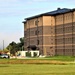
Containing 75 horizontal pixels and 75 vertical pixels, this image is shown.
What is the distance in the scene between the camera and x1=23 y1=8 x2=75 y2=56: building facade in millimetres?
134250

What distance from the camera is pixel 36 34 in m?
157

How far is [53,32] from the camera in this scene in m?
150

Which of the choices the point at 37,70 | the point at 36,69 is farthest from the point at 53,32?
the point at 37,70

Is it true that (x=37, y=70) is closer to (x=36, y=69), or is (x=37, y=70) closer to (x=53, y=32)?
(x=36, y=69)

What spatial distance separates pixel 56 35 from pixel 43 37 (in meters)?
5.89

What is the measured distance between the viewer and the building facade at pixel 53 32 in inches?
5285

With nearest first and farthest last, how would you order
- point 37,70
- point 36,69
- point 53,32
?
1. point 37,70
2. point 36,69
3. point 53,32

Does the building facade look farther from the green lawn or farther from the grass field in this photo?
the green lawn

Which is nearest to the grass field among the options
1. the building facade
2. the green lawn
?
the green lawn

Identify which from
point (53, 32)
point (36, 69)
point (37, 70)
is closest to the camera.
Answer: point (37, 70)

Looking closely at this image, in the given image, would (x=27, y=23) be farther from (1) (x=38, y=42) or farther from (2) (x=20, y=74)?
(2) (x=20, y=74)

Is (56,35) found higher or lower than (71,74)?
higher

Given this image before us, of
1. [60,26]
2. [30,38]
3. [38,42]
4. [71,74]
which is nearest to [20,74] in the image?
[71,74]

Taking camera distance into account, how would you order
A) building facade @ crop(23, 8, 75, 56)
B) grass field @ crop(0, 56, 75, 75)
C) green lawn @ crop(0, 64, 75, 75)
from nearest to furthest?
green lawn @ crop(0, 64, 75, 75) < grass field @ crop(0, 56, 75, 75) < building facade @ crop(23, 8, 75, 56)
